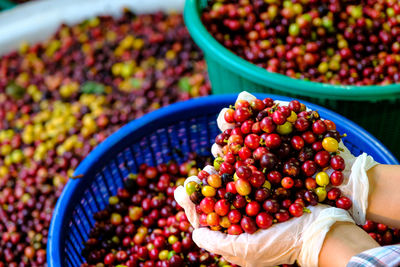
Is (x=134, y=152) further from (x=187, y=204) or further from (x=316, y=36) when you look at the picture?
(x=316, y=36)

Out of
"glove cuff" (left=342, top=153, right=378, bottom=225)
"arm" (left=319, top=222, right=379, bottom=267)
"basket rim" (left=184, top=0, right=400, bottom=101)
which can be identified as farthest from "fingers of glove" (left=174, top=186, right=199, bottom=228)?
"basket rim" (left=184, top=0, right=400, bottom=101)

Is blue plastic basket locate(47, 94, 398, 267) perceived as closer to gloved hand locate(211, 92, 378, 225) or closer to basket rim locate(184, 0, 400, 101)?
basket rim locate(184, 0, 400, 101)

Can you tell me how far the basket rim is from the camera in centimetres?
226

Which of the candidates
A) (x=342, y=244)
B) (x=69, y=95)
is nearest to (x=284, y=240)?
(x=342, y=244)

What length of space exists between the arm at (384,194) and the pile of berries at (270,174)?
0.14 m

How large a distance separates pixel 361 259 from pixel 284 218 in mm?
403

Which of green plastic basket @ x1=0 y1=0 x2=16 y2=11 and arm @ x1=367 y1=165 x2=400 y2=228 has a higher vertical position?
green plastic basket @ x1=0 y1=0 x2=16 y2=11

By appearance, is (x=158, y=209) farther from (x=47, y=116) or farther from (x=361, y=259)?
(x=47, y=116)

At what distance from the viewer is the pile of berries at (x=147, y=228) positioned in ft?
7.44

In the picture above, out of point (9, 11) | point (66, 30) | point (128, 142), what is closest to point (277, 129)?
point (128, 142)

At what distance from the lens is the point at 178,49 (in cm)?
430

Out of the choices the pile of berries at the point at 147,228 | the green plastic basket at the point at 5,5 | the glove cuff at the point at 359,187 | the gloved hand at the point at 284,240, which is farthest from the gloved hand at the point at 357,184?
the green plastic basket at the point at 5,5

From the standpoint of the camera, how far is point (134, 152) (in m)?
2.54

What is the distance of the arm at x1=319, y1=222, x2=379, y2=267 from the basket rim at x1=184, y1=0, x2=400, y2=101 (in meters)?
0.91
